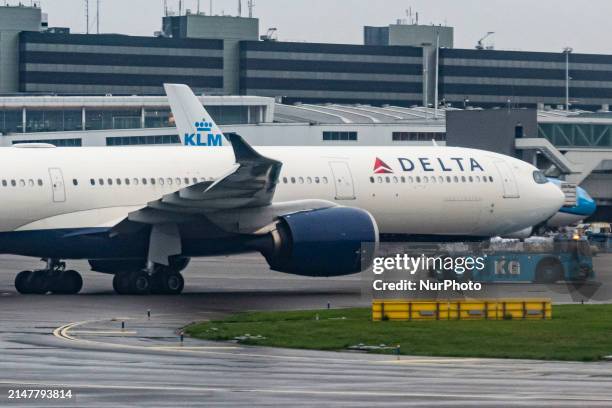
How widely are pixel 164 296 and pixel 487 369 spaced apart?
1840cm

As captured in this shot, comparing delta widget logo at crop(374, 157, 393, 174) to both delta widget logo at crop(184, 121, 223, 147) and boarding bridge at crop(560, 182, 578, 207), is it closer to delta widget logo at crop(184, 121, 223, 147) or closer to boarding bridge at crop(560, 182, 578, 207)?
boarding bridge at crop(560, 182, 578, 207)

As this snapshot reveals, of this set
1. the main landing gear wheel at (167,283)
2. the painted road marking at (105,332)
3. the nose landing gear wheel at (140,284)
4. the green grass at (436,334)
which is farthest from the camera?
the main landing gear wheel at (167,283)

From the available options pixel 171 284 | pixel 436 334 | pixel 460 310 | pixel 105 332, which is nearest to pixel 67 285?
pixel 171 284

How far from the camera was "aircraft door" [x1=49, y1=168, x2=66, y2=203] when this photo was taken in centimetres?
4331

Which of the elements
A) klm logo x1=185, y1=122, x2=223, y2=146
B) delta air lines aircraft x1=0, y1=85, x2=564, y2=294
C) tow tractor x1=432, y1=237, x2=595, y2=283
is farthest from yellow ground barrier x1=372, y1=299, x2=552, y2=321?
klm logo x1=185, y1=122, x2=223, y2=146

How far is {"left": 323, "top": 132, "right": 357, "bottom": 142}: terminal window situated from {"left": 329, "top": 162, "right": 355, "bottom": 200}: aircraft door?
5486 cm

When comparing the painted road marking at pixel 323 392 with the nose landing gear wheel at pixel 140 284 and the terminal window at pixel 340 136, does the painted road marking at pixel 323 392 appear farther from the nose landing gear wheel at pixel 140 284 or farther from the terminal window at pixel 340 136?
the terminal window at pixel 340 136

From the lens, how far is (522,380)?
24562 millimetres

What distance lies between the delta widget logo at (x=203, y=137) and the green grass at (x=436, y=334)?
36609 millimetres

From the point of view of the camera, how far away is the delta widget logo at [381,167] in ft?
155

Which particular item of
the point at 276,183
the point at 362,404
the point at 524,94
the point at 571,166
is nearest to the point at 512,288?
the point at 276,183

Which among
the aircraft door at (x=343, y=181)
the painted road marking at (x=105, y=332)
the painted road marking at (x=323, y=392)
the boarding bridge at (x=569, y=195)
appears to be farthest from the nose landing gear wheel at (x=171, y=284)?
the painted road marking at (x=323, y=392)

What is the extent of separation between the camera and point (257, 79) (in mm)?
157125

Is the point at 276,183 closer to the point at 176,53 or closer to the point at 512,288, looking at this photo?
the point at 512,288
